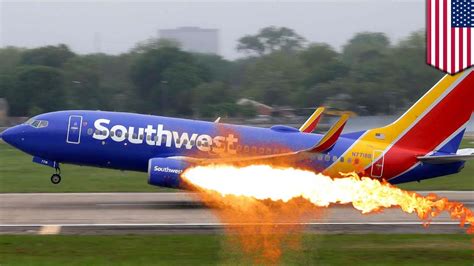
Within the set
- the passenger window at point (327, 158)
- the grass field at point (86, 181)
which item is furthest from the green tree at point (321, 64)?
the passenger window at point (327, 158)

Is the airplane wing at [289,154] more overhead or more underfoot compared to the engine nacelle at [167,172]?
more overhead

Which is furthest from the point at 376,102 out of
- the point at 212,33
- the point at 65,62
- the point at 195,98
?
the point at 212,33

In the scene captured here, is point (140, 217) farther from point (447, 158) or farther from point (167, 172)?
point (447, 158)

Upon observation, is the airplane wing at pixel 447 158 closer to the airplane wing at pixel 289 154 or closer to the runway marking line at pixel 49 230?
the airplane wing at pixel 289 154

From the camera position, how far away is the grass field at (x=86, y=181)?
42938 mm

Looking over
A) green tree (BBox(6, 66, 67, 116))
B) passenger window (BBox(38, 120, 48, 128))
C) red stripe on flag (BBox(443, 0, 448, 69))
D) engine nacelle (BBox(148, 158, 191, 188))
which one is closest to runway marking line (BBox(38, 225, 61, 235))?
engine nacelle (BBox(148, 158, 191, 188))

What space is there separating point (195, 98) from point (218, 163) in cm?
5595

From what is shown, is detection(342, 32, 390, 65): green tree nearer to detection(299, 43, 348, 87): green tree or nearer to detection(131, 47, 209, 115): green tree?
detection(299, 43, 348, 87): green tree

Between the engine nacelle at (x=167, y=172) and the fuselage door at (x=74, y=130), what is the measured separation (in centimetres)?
356

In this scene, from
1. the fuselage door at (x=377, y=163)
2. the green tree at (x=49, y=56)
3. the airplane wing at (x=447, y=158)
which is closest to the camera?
the airplane wing at (x=447, y=158)

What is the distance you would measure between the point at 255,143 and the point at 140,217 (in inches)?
264

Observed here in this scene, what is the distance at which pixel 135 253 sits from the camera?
80.5ft

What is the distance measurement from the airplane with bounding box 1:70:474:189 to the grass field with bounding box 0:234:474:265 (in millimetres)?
8548

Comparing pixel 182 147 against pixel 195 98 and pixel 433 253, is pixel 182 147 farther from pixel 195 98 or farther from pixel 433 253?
pixel 195 98
